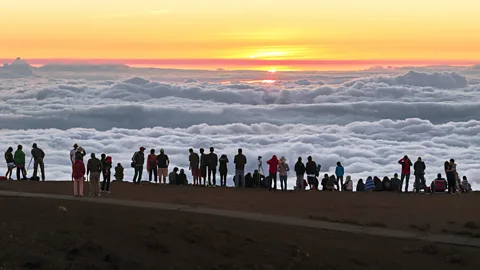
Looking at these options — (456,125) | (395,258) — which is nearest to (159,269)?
(395,258)

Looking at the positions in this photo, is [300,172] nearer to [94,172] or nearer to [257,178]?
[257,178]

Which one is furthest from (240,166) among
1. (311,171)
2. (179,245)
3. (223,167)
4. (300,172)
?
(179,245)

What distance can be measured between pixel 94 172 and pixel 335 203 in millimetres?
6579

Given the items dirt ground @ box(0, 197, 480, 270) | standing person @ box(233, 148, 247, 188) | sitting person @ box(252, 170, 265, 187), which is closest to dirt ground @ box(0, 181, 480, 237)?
standing person @ box(233, 148, 247, 188)

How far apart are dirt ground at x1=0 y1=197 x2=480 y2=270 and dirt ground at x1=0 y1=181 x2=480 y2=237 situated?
2.16 metres

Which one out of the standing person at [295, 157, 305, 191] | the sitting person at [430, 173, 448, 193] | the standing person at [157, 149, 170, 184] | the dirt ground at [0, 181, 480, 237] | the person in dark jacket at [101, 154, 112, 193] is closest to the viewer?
the dirt ground at [0, 181, 480, 237]

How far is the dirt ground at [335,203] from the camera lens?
53.2 feet

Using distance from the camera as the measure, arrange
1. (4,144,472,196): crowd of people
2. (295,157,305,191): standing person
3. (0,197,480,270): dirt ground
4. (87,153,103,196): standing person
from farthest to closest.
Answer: (295,157,305,191): standing person < (4,144,472,196): crowd of people < (87,153,103,196): standing person < (0,197,480,270): dirt ground

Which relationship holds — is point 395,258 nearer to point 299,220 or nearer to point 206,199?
point 299,220

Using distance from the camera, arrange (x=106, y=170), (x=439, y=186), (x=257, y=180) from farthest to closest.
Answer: (x=257, y=180), (x=439, y=186), (x=106, y=170)

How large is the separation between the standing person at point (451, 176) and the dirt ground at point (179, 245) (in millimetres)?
7541

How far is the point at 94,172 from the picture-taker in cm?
1822

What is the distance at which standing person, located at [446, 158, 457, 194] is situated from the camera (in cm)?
2092

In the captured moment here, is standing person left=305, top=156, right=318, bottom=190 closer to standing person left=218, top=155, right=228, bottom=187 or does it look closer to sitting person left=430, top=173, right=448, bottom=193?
standing person left=218, top=155, right=228, bottom=187
